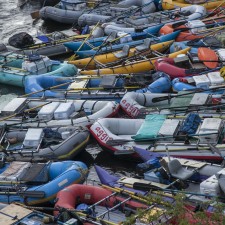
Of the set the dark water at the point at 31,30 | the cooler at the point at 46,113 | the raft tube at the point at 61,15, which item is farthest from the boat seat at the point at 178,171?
the raft tube at the point at 61,15

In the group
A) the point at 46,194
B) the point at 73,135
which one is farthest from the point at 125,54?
the point at 46,194

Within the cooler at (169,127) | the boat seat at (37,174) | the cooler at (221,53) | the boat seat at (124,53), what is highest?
the boat seat at (37,174)

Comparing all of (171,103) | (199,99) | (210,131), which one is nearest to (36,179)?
(210,131)

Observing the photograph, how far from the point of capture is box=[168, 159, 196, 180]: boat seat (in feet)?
54.1

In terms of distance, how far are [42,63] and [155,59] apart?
4.92m

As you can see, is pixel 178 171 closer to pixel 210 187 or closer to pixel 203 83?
pixel 210 187

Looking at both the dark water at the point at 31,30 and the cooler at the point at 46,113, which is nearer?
the dark water at the point at 31,30

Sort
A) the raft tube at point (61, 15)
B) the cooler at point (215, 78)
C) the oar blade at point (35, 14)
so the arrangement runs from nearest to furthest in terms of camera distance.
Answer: the cooler at point (215, 78), the raft tube at point (61, 15), the oar blade at point (35, 14)

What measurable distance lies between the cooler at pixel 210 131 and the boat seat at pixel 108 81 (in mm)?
5418

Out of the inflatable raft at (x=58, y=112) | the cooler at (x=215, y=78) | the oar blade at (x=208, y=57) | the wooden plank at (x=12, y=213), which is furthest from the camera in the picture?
the oar blade at (x=208, y=57)

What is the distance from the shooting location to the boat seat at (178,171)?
16.5 m

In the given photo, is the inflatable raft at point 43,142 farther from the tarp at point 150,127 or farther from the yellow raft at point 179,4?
the yellow raft at point 179,4

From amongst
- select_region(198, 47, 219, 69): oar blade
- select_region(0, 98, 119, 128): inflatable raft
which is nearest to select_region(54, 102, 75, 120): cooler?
select_region(0, 98, 119, 128): inflatable raft

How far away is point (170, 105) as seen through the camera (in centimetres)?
2103
